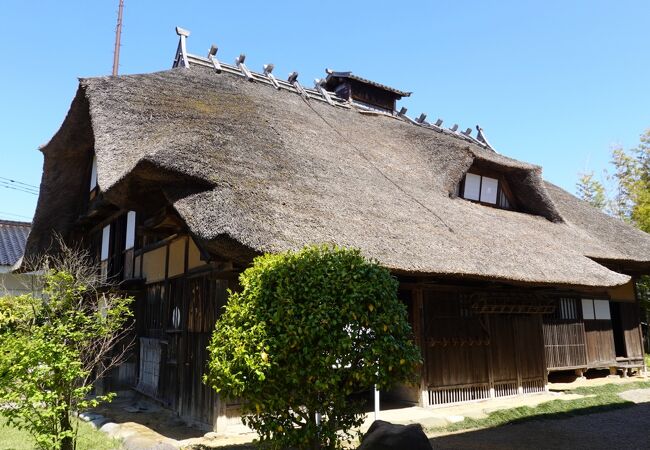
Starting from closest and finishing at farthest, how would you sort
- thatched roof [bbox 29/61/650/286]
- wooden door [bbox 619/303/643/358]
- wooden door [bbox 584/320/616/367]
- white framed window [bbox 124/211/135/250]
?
thatched roof [bbox 29/61/650/286] → white framed window [bbox 124/211/135/250] → wooden door [bbox 584/320/616/367] → wooden door [bbox 619/303/643/358]

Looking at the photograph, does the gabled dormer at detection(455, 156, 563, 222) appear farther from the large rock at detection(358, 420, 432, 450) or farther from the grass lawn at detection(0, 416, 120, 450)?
the grass lawn at detection(0, 416, 120, 450)

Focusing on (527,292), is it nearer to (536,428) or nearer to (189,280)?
(536,428)

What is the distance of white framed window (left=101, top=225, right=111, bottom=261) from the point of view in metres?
11.3

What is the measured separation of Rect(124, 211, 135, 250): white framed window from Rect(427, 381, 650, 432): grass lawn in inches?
284

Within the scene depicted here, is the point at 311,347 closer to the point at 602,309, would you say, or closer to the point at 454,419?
the point at 454,419

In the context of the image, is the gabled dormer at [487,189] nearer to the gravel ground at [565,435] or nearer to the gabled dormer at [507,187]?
the gabled dormer at [507,187]

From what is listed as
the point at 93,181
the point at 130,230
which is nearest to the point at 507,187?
the point at 130,230

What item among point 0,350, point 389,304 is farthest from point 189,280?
point 389,304

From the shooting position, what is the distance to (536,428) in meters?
6.67

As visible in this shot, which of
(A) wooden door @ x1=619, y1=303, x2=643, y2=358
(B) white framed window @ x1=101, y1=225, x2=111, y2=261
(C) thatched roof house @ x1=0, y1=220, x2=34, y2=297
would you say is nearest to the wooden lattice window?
(A) wooden door @ x1=619, y1=303, x2=643, y2=358

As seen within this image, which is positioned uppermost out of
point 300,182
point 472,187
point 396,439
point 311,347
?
point 472,187

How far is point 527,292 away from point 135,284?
317 inches

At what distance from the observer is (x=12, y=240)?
55.2ft

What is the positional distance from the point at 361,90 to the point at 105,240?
9078 millimetres
